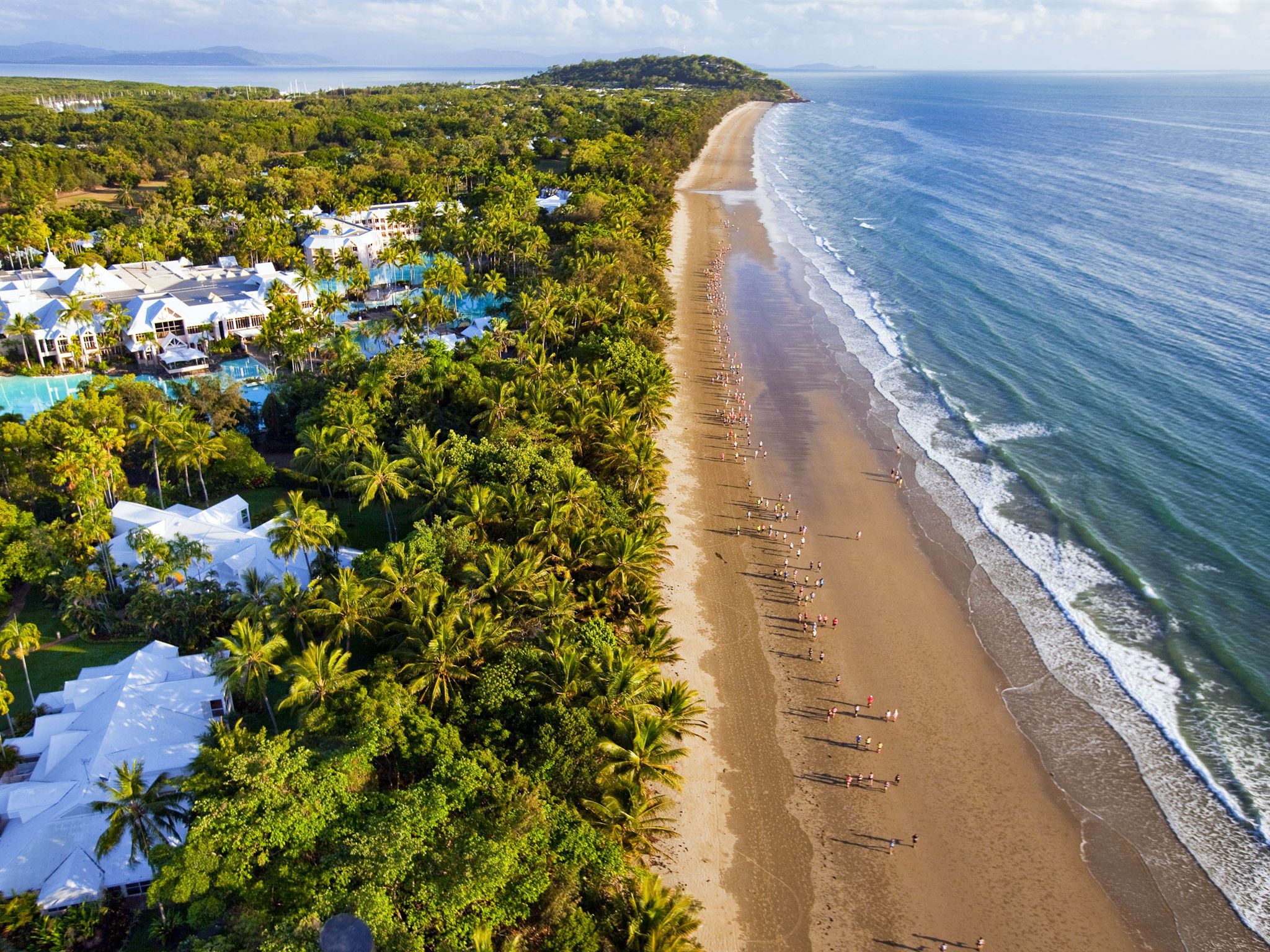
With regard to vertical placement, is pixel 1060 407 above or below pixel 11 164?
below

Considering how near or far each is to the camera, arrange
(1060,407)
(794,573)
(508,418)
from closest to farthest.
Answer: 1. (794,573)
2. (508,418)
3. (1060,407)

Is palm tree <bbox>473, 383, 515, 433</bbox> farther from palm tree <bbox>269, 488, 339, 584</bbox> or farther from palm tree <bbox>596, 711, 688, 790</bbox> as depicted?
Answer: palm tree <bbox>596, 711, 688, 790</bbox>

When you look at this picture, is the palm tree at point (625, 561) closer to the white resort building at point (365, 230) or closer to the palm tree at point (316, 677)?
the palm tree at point (316, 677)

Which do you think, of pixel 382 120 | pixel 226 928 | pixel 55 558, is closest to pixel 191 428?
pixel 55 558

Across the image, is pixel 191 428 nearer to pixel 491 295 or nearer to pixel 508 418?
pixel 508 418

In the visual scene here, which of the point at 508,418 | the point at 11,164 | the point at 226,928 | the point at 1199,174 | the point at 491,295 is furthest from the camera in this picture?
the point at 1199,174

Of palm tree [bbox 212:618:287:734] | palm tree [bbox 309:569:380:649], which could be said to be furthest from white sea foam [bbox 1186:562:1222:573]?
palm tree [bbox 212:618:287:734]

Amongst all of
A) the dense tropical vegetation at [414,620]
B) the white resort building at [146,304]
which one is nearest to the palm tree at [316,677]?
the dense tropical vegetation at [414,620]
